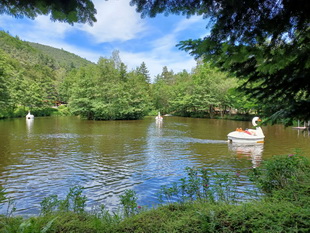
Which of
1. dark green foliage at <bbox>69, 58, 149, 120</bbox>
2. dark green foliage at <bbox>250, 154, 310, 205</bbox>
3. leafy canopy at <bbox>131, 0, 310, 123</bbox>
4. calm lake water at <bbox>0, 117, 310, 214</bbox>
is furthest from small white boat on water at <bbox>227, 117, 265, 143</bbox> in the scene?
dark green foliage at <bbox>69, 58, 149, 120</bbox>

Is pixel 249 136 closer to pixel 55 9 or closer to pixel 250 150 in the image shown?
pixel 250 150

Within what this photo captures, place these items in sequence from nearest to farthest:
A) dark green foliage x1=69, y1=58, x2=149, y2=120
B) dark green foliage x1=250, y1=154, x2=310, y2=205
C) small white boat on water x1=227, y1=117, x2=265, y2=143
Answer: dark green foliage x1=250, y1=154, x2=310, y2=205, small white boat on water x1=227, y1=117, x2=265, y2=143, dark green foliage x1=69, y1=58, x2=149, y2=120

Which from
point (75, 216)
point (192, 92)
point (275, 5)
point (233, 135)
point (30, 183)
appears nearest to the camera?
point (275, 5)

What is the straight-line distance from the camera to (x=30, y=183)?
21.8ft

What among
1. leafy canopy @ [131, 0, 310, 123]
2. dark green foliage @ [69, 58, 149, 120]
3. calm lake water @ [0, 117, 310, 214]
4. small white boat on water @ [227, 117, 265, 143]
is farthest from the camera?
dark green foliage @ [69, 58, 149, 120]

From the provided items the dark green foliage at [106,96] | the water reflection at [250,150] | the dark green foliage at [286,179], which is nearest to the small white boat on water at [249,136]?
the water reflection at [250,150]

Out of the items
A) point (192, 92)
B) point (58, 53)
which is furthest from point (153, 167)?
point (58, 53)

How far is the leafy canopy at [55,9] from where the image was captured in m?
2.01

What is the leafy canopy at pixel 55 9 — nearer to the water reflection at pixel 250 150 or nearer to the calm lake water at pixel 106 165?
the calm lake water at pixel 106 165

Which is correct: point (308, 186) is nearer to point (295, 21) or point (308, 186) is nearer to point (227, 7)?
point (295, 21)

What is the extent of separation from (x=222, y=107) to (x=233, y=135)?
1222 inches

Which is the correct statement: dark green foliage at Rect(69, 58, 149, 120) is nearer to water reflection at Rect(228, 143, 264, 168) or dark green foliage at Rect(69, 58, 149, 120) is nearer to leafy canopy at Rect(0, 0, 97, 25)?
water reflection at Rect(228, 143, 264, 168)

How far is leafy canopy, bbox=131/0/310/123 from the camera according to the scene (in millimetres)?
1960

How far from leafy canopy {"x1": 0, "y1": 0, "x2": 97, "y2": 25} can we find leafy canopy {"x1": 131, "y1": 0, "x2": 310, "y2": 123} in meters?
0.49
